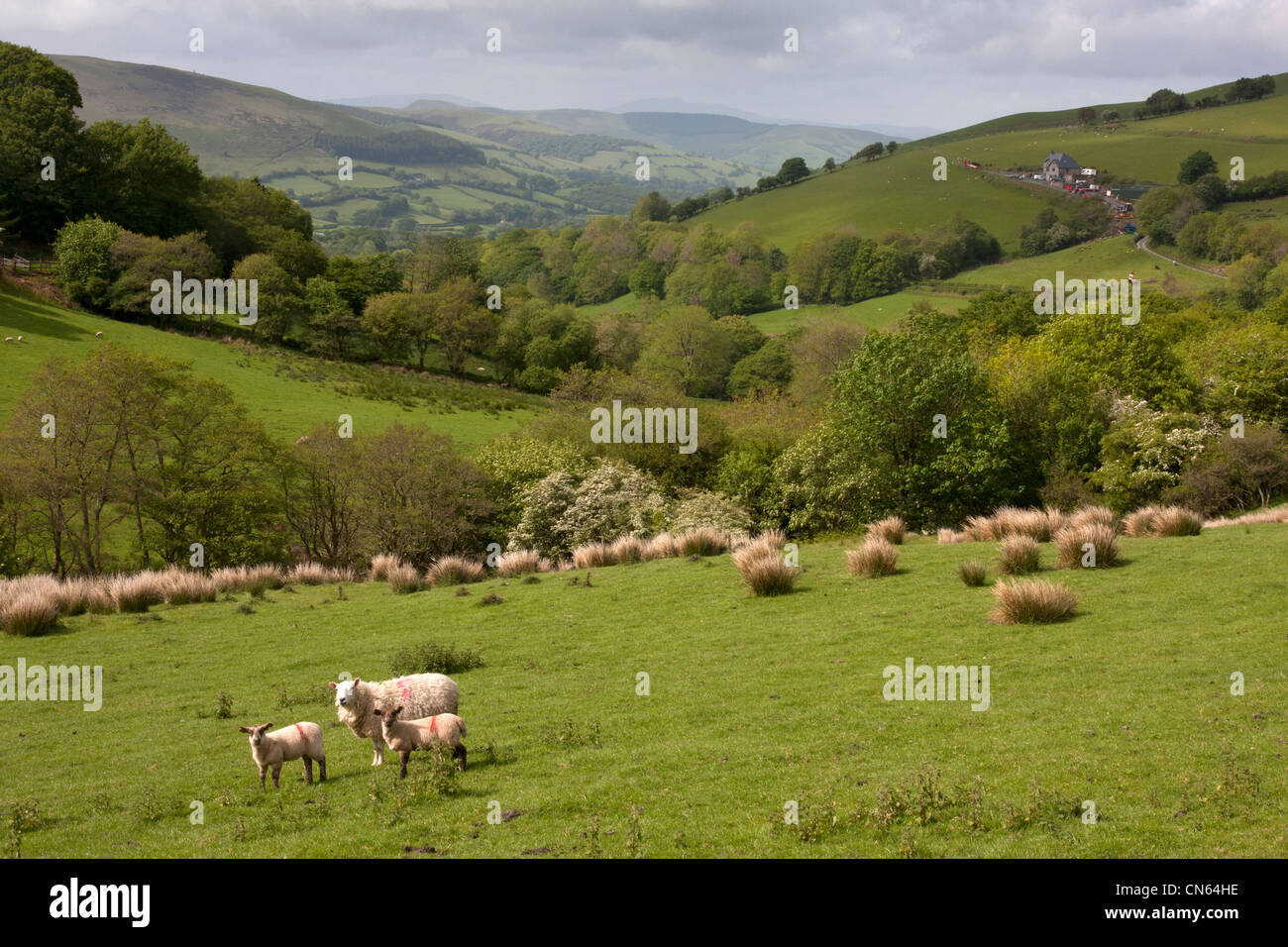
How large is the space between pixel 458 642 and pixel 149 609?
478 inches

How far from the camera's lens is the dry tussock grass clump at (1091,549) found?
19.5m

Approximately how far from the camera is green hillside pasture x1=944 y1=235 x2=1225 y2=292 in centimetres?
12006

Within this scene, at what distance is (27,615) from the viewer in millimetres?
21938

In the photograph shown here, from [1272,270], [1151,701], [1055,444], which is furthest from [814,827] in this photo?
[1272,270]

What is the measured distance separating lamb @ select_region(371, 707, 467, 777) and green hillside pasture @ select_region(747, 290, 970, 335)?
399ft

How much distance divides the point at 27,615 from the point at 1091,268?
145 m

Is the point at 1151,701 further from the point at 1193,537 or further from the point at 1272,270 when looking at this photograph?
the point at 1272,270

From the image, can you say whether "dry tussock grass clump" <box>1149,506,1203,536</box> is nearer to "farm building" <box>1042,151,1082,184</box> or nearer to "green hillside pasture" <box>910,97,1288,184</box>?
"green hillside pasture" <box>910,97,1288,184</box>

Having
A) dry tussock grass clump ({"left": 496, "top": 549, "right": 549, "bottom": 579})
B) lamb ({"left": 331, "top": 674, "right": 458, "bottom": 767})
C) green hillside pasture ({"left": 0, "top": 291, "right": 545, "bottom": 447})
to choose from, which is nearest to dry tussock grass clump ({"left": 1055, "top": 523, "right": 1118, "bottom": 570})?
lamb ({"left": 331, "top": 674, "right": 458, "bottom": 767})

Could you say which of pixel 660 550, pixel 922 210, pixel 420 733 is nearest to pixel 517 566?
pixel 660 550

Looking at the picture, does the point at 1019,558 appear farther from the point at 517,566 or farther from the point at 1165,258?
the point at 1165,258

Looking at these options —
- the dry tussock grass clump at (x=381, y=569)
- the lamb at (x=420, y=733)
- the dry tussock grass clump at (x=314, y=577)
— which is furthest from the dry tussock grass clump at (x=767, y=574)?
the dry tussock grass clump at (x=314, y=577)

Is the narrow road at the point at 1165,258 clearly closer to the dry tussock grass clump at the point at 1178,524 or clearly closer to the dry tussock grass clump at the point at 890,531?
the dry tussock grass clump at the point at 1178,524

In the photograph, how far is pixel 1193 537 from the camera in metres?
21.8
